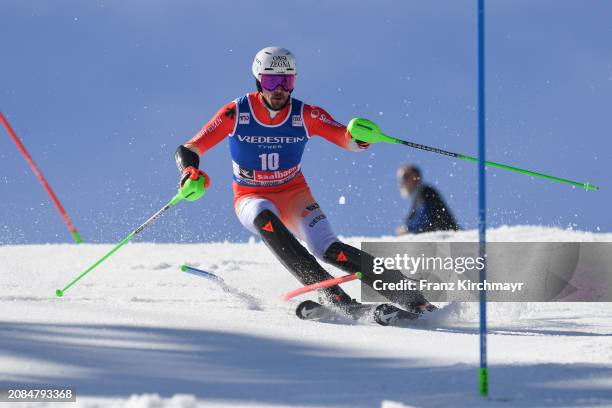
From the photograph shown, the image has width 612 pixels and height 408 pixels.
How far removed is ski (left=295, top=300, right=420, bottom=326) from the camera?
17.9ft

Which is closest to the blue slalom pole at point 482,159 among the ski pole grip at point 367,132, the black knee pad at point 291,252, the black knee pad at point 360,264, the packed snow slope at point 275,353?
the packed snow slope at point 275,353

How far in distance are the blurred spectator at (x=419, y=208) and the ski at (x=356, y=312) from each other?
11.5 feet

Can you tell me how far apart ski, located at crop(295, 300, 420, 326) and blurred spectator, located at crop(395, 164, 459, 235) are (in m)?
3.51

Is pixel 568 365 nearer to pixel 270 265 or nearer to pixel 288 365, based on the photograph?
pixel 288 365

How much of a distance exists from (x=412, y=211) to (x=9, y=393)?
259 inches

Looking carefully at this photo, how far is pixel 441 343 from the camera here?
180 inches

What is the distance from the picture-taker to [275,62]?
235 inches

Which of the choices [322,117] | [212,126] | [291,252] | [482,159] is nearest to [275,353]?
[482,159]

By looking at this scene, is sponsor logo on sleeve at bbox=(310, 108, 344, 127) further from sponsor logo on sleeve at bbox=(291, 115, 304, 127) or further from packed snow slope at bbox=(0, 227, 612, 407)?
packed snow slope at bbox=(0, 227, 612, 407)

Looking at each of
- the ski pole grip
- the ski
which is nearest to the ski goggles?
the ski pole grip

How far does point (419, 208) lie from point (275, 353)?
5.33m

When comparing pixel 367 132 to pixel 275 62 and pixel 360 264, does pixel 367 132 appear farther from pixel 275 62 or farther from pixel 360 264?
pixel 360 264

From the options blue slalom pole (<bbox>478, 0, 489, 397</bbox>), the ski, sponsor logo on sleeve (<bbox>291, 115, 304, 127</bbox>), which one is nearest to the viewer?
blue slalom pole (<bbox>478, 0, 489, 397</bbox>)

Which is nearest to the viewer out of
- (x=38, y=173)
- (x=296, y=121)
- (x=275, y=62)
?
(x=275, y=62)
